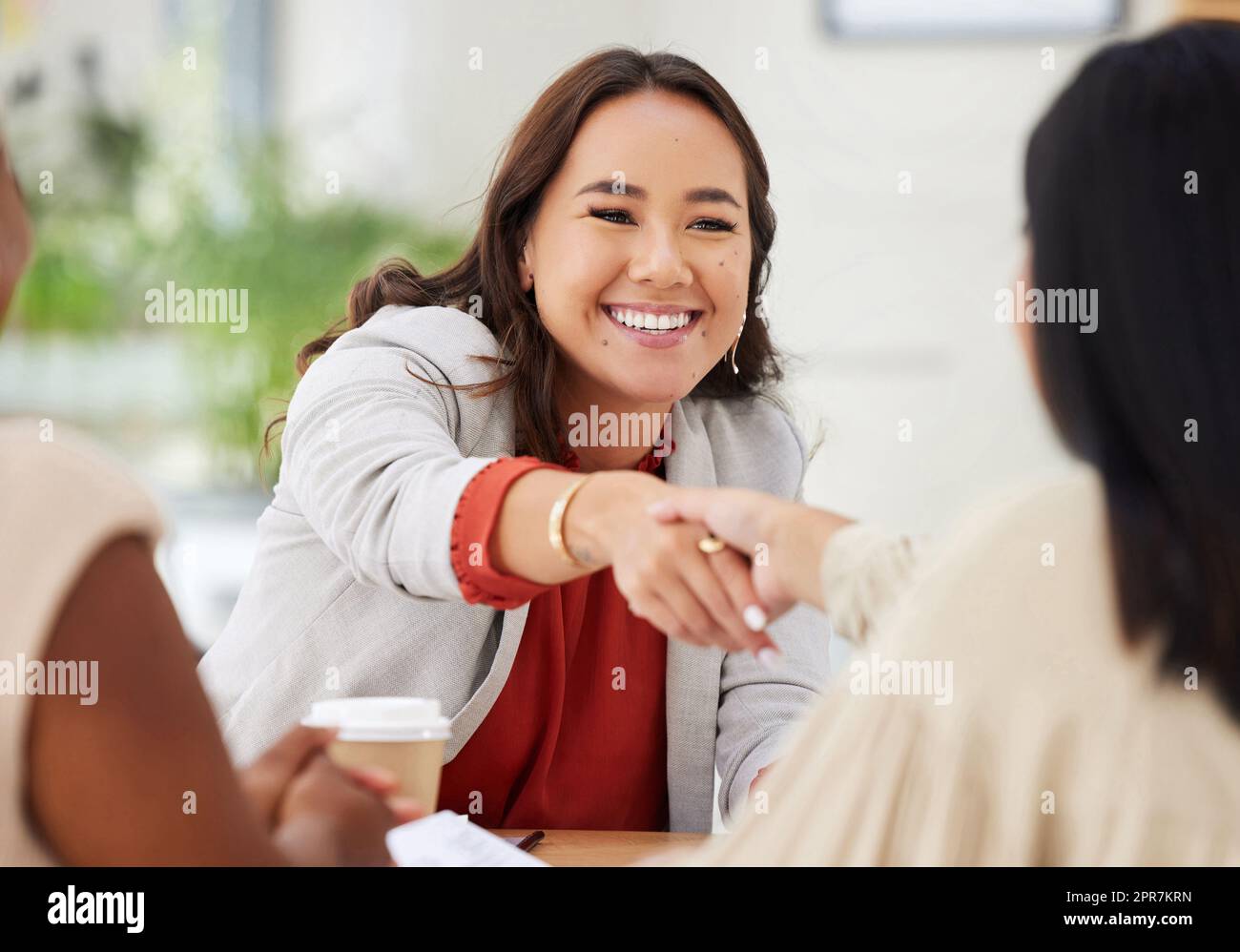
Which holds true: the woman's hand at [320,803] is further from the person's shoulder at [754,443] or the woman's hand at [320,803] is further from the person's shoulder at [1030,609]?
the person's shoulder at [754,443]

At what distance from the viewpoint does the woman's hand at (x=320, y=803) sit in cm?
80

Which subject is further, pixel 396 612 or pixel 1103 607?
pixel 396 612

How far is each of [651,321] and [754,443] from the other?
0.24 meters

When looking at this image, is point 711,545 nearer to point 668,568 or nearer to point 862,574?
point 668,568

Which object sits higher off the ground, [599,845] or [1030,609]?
[1030,609]

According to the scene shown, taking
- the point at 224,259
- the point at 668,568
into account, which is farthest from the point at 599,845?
the point at 224,259

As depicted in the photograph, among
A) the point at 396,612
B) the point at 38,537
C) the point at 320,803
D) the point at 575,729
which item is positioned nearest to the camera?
the point at 38,537

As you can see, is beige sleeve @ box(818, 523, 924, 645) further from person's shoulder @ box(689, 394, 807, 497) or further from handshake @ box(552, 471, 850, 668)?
person's shoulder @ box(689, 394, 807, 497)

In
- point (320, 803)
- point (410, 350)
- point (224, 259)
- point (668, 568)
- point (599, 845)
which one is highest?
point (224, 259)

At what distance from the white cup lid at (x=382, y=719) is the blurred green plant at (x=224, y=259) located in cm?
246

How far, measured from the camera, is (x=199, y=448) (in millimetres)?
3516

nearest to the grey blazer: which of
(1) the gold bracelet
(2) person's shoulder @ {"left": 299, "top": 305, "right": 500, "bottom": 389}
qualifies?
(2) person's shoulder @ {"left": 299, "top": 305, "right": 500, "bottom": 389}

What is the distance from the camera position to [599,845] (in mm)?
1164

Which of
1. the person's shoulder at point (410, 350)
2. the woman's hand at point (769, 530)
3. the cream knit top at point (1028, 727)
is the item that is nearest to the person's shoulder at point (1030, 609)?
the cream knit top at point (1028, 727)
